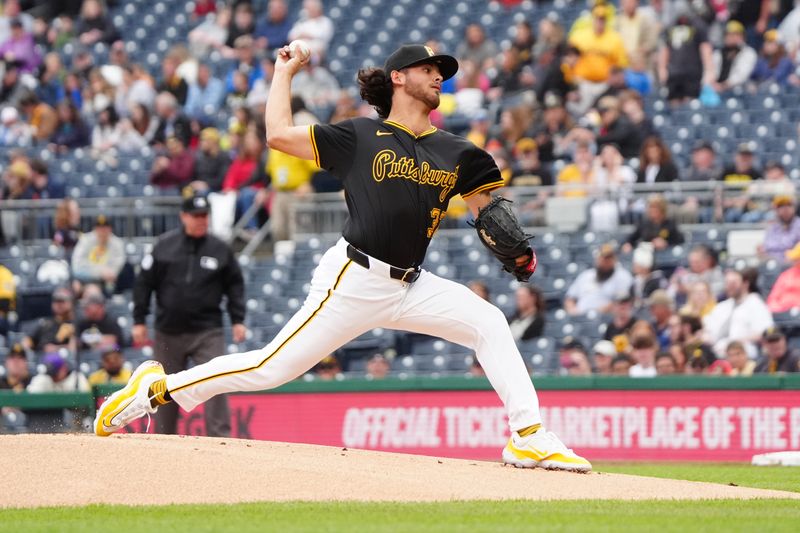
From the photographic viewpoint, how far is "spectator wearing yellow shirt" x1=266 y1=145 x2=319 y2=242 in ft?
54.4

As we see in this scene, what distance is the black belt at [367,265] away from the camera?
7.31 m

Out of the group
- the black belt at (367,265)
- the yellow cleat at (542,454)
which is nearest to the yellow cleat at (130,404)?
the black belt at (367,265)

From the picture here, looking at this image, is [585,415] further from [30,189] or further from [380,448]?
[30,189]

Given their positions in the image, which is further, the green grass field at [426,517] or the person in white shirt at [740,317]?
the person in white shirt at [740,317]

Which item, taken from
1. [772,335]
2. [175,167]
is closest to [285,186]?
[175,167]

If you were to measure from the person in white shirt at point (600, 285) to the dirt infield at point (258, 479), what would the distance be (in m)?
6.68

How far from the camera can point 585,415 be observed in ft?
39.9

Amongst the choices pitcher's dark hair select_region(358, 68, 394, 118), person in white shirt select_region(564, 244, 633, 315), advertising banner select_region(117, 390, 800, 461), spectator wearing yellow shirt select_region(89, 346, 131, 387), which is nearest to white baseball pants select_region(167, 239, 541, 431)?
pitcher's dark hair select_region(358, 68, 394, 118)

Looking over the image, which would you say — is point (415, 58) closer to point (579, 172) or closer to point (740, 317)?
point (740, 317)

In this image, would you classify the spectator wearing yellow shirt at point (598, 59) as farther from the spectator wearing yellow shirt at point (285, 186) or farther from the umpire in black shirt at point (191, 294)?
the umpire in black shirt at point (191, 294)

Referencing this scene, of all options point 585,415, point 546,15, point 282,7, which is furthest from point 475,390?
point 282,7

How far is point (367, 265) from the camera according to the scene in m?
7.30

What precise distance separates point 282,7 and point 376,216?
45.5ft

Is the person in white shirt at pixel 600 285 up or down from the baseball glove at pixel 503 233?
down
